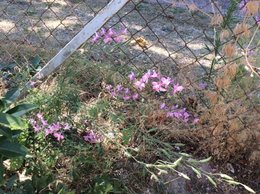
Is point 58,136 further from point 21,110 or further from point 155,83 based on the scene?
point 155,83

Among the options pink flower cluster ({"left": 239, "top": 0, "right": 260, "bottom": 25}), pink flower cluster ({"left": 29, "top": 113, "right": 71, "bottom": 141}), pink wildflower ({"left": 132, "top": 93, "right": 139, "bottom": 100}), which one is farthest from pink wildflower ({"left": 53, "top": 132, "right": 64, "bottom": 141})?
pink flower cluster ({"left": 239, "top": 0, "right": 260, "bottom": 25})

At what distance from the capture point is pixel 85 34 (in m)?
2.20

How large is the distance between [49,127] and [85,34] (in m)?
0.47

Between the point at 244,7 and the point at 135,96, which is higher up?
the point at 244,7

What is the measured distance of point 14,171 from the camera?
6.66 feet

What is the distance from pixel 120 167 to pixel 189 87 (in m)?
0.62

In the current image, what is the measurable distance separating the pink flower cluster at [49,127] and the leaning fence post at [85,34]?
30 cm

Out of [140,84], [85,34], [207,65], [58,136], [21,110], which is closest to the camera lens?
[21,110]

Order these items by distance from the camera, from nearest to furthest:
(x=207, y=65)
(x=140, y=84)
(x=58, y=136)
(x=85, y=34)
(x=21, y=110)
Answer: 1. (x=21, y=110)
2. (x=58, y=136)
3. (x=85, y=34)
4. (x=140, y=84)
5. (x=207, y=65)

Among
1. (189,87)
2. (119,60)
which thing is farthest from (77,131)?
(119,60)

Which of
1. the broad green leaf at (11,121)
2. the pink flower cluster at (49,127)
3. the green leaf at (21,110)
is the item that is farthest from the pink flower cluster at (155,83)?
the broad green leaf at (11,121)

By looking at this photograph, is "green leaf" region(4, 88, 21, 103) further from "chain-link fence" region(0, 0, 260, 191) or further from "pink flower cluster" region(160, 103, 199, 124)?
"pink flower cluster" region(160, 103, 199, 124)

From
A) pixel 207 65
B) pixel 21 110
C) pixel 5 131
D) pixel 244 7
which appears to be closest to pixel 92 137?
pixel 21 110

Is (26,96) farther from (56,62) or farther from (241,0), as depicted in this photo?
(241,0)
